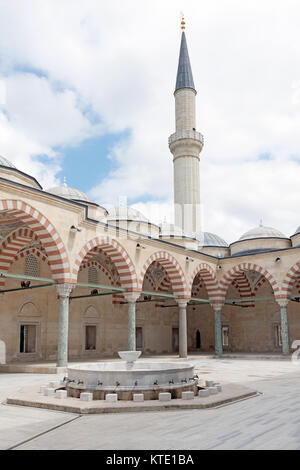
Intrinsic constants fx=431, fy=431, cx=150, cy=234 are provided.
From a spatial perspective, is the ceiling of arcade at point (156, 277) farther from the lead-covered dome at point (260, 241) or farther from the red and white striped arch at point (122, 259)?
the red and white striped arch at point (122, 259)

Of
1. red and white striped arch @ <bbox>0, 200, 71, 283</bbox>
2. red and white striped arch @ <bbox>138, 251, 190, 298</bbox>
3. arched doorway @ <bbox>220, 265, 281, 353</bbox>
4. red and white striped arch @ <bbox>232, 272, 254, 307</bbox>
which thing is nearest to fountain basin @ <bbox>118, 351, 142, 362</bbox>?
red and white striped arch @ <bbox>0, 200, 71, 283</bbox>

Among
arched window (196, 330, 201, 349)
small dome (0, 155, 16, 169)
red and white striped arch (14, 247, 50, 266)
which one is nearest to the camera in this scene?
small dome (0, 155, 16, 169)

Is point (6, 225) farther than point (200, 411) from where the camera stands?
Yes

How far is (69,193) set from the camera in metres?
19.9

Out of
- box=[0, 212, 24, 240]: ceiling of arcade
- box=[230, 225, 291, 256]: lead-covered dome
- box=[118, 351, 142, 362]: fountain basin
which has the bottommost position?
box=[118, 351, 142, 362]: fountain basin

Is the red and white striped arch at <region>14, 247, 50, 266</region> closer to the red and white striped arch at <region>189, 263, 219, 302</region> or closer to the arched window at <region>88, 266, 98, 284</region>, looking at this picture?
the arched window at <region>88, 266, 98, 284</region>

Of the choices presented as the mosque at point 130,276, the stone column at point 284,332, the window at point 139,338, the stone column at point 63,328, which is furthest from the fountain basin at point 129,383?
the window at point 139,338

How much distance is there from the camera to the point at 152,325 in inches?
854

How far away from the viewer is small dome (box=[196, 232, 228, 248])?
84.3 feet

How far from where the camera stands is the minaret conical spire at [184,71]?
2795cm

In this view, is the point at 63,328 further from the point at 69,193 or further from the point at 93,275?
the point at 69,193
